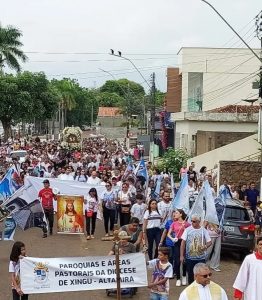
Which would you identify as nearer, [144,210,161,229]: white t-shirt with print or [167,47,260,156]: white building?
[144,210,161,229]: white t-shirt with print

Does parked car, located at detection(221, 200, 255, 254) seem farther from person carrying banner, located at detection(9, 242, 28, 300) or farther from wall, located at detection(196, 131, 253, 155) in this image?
wall, located at detection(196, 131, 253, 155)

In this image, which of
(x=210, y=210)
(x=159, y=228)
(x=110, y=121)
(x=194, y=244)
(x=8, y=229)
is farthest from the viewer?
(x=110, y=121)

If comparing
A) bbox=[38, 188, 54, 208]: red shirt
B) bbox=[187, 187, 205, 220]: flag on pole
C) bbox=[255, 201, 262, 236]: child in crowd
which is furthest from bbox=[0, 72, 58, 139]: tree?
bbox=[187, 187, 205, 220]: flag on pole

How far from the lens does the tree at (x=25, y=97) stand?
53.8 m

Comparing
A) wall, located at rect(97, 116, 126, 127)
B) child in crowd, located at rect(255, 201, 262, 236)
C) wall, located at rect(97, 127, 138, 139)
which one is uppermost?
wall, located at rect(97, 116, 126, 127)

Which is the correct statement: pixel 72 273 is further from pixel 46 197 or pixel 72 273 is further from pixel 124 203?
pixel 46 197

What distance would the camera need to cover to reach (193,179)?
21.9 m

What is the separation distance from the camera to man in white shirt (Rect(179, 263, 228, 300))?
257 inches

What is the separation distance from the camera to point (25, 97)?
54031mm

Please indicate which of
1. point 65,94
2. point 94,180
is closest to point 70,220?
point 94,180

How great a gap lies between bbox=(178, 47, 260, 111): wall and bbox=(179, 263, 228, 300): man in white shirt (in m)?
37.7

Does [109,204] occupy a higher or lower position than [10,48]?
lower

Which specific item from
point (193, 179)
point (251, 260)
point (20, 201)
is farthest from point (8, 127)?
point (251, 260)

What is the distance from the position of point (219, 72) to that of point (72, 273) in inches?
1422
